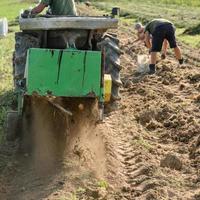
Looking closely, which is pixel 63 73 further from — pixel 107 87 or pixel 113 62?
pixel 113 62

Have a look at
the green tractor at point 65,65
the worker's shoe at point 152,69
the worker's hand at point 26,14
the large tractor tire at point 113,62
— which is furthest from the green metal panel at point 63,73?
the worker's shoe at point 152,69

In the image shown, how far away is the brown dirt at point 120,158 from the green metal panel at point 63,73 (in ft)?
1.85

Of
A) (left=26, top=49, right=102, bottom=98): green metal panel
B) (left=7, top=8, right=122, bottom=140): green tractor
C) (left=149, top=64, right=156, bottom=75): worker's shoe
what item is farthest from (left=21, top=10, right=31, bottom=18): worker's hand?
(left=149, top=64, right=156, bottom=75): worker's shoe

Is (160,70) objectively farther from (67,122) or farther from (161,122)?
(67,122)

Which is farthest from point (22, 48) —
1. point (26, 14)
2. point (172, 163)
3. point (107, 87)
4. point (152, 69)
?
point (152, 69)

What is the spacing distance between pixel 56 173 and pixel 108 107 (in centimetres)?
136

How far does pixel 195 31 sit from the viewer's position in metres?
20.7

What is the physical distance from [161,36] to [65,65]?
630 centimetres

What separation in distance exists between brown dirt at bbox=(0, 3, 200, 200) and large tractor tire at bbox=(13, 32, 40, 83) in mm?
594

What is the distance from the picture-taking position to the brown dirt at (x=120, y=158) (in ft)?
19.7

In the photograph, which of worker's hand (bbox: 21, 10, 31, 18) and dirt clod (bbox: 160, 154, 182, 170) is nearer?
dirt clod (bbox: 160, 154, 182, 170)

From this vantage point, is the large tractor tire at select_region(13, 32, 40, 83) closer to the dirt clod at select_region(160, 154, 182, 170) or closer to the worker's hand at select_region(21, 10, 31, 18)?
the worker's hand at select_region(21, 10, 31, 18)

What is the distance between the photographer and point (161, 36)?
12547 mm

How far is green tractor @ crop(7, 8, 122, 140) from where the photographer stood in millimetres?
6543
